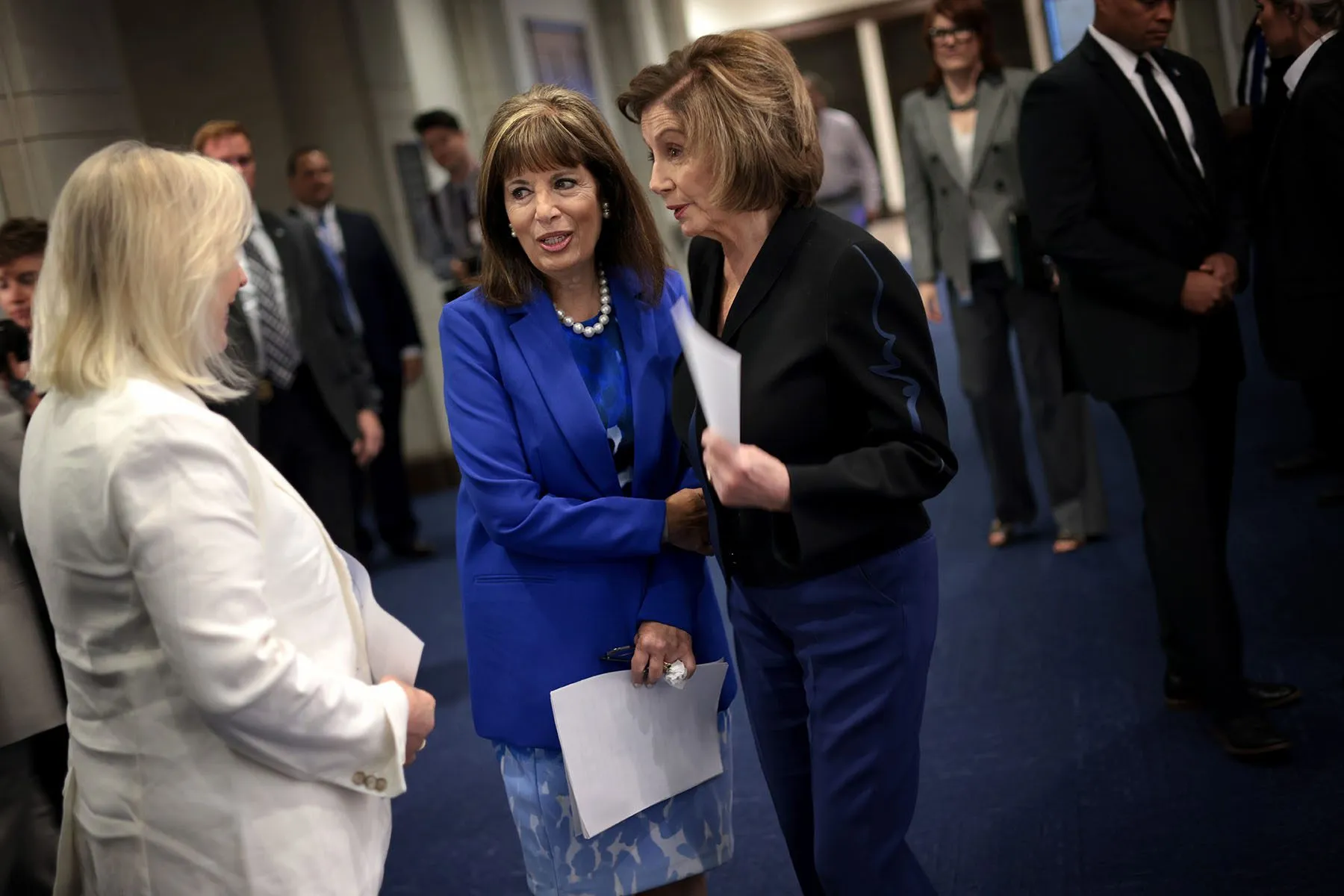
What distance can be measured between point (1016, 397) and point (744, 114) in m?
3.33

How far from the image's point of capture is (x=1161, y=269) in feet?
9.68

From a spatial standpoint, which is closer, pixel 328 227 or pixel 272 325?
pixel 272 325

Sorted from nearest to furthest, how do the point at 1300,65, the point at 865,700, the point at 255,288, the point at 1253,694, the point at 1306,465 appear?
the point at 865,700
the point at 1300,65
the point at 1253,694
the point at 255,288
the point at 1306,465

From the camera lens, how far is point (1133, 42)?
2969mm

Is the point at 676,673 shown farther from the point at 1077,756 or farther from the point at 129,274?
the point at 1077,756

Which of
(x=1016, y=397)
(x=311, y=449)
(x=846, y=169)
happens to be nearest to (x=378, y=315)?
(x=311, y=449)

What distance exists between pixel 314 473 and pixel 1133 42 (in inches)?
115

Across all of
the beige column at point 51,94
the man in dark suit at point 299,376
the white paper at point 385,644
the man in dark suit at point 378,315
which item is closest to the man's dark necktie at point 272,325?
the man in dark suit at point 299,376

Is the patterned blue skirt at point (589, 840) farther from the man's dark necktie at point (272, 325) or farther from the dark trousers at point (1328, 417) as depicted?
the dark trousers at point (1328, 417)

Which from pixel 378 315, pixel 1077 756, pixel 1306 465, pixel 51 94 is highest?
pixel 51 94

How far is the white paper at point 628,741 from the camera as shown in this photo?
2104mm

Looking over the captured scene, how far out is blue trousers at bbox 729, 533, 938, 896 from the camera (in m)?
1.92

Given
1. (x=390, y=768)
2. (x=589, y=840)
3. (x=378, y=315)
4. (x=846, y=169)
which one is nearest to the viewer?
(x=390, y=768)

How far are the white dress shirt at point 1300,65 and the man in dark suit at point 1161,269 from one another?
0.16 metres
